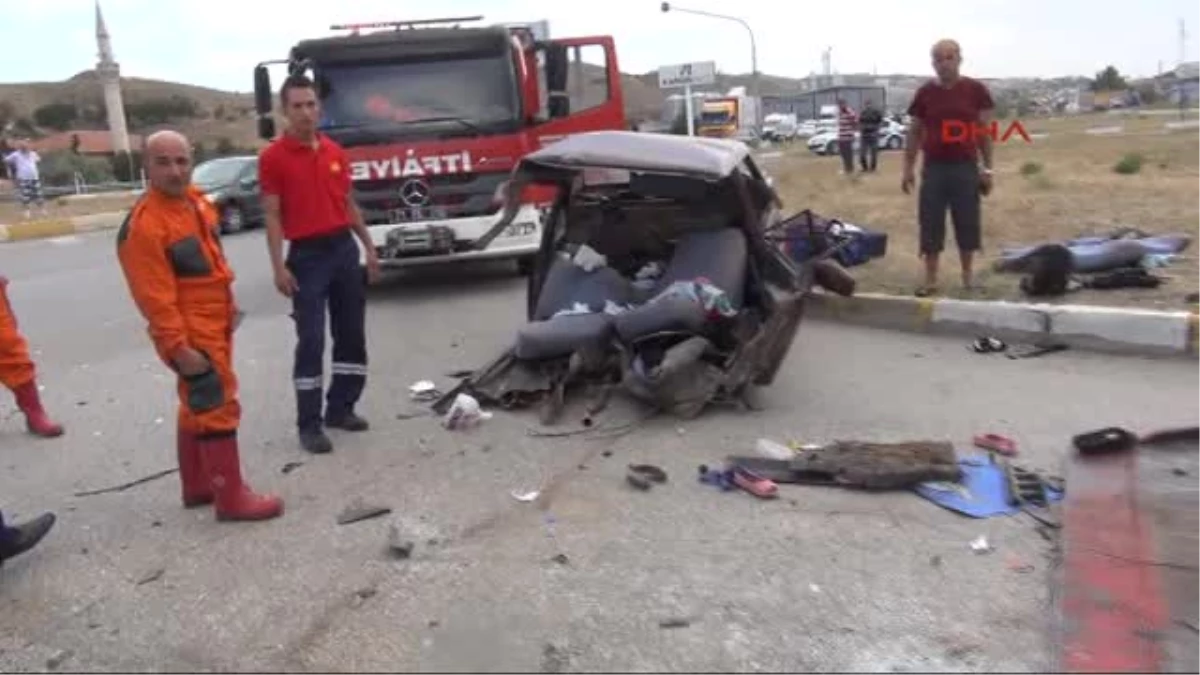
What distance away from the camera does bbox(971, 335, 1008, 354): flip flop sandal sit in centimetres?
707

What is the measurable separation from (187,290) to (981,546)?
3.14 m

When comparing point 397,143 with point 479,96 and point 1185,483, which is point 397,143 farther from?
point 1185,483

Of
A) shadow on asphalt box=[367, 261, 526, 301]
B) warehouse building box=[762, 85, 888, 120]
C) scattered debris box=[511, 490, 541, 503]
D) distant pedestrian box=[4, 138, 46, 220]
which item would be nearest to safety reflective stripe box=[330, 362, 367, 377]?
scattered debris box=[511, 490, 541, 503]

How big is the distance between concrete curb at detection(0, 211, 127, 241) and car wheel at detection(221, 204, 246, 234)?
3.62 m

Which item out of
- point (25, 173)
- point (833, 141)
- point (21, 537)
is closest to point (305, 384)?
point (21, 537)

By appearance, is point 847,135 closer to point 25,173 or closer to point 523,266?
point 523,266

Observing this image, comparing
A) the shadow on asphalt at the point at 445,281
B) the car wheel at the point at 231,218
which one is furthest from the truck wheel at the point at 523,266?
the car wheel at the point at 231,218

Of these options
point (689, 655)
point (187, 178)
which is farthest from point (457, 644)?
point (187, 178)

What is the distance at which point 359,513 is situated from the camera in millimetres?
4582

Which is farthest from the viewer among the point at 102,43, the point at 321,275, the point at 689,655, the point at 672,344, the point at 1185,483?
the point at 102,43

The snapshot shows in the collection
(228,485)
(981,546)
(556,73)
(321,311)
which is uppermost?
(556,73)

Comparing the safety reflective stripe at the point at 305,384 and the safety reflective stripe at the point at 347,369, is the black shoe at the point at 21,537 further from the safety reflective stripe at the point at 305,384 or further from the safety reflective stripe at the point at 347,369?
the safety reflective stripe at the point at 347,369

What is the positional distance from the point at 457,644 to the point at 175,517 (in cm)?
188

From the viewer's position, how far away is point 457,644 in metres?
3.43
